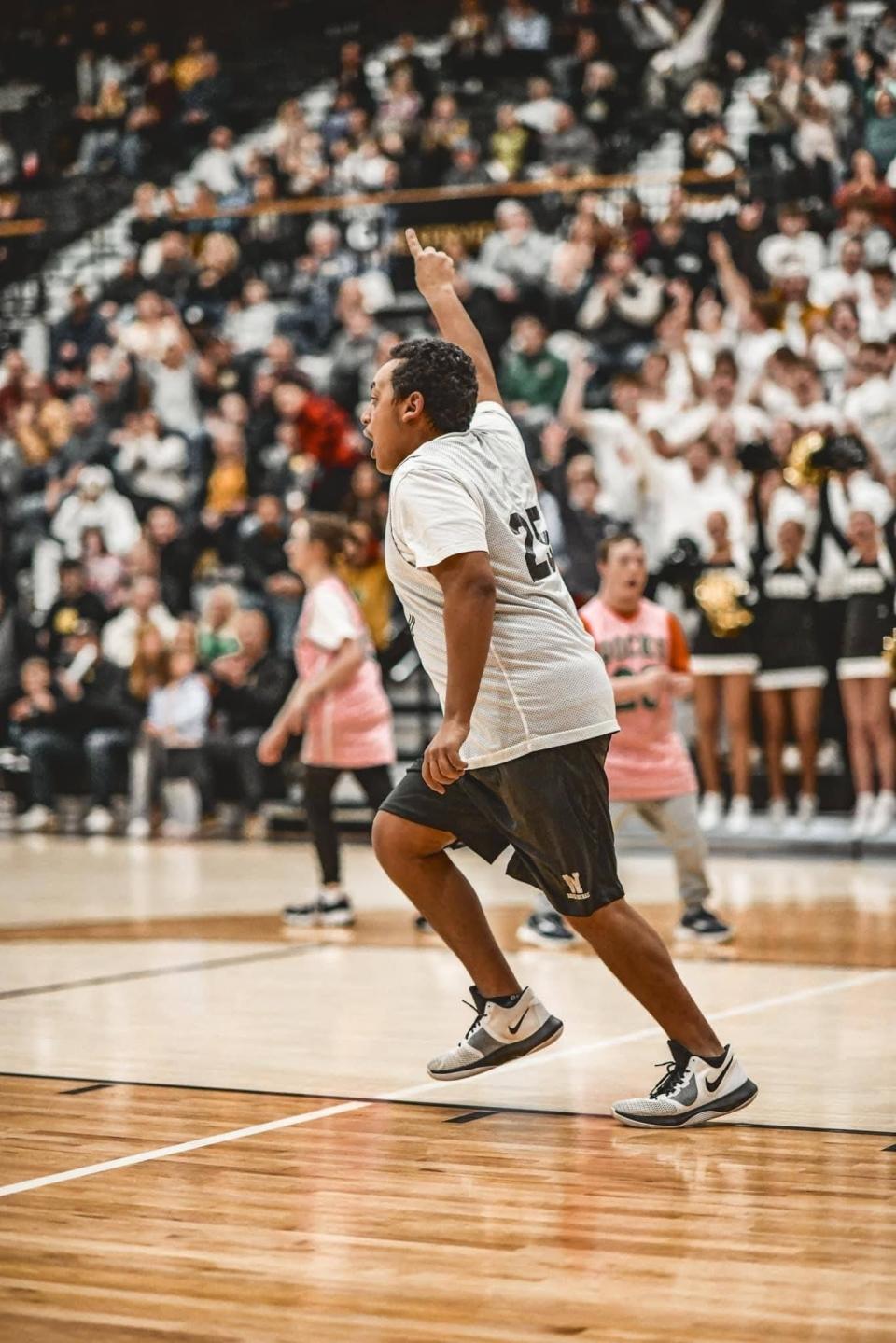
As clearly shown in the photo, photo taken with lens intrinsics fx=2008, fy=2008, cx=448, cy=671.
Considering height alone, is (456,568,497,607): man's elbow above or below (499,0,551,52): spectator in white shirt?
below

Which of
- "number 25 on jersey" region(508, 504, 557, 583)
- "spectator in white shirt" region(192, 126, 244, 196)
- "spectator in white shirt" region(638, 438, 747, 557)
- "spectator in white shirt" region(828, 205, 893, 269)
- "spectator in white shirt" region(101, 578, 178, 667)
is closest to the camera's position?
"number 25 on jersey" region(508, 504, 557, 583)

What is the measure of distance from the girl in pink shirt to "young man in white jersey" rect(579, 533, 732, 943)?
Result: 133cm

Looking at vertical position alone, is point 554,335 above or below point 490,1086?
above

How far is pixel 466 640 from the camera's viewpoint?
4.40 metres

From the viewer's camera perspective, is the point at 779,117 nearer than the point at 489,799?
No

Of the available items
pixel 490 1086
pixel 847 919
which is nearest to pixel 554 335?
pixel 847 919

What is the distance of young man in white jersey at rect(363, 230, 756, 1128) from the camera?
444 cm

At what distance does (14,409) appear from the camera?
1798cm

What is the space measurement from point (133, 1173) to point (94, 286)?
16.2m

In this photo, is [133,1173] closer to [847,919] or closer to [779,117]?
[847,919]

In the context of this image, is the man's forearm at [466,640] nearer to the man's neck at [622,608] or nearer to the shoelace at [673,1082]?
the shoelace at [673,1082]

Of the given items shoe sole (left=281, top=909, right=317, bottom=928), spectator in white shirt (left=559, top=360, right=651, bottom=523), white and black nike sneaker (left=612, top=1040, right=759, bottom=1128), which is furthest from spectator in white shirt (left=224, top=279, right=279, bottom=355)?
white and black nike sneaker (left=612, top=1040, right=759, bottom=1128)

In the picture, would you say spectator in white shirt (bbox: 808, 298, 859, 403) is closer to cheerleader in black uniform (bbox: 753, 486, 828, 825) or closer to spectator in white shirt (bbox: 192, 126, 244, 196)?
cheerleader in black uniform (bbox: 753, 486, 828, 825)

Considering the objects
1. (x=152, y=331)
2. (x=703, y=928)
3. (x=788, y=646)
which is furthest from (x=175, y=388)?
(x=703, y=928)
